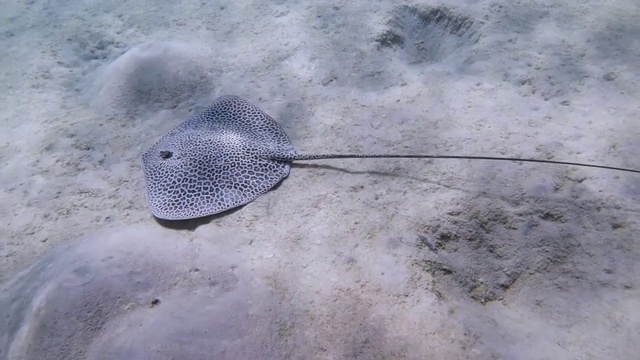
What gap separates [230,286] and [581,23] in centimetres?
549

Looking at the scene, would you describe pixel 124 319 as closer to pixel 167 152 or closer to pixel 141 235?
pixel 141 235

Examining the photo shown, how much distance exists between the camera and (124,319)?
286 cm

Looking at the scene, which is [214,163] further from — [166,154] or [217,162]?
A: [166,154]

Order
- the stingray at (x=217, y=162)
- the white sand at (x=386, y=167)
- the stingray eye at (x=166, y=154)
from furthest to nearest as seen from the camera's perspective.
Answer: the stingray eye at (x=166, y=154), the stingray at (x=217, y=162), the white sand at (x=386, y=167)

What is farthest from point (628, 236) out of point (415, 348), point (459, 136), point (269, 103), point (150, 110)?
point (150, 110)

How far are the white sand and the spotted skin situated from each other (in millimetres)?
195

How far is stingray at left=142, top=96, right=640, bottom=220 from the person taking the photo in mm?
3711

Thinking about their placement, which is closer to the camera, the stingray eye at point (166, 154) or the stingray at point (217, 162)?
the stingray at point (217, 162)

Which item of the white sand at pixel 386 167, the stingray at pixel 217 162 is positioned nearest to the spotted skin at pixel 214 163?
the stingray at pixel 217 162

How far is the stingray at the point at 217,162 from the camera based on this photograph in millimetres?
3711

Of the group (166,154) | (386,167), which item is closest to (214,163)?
(166,154)

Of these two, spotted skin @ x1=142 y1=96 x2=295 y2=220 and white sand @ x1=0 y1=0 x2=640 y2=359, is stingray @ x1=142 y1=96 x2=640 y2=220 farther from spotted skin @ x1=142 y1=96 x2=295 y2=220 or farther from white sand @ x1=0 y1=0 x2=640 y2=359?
white sand @ x1=0 y1=0 x2=640 y2=359

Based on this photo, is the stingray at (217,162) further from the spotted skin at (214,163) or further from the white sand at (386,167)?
the white sand at (386,167)

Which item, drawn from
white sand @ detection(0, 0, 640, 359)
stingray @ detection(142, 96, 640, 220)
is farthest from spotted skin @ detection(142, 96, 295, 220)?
white sand @ detection(0, 0, 640, 359)
